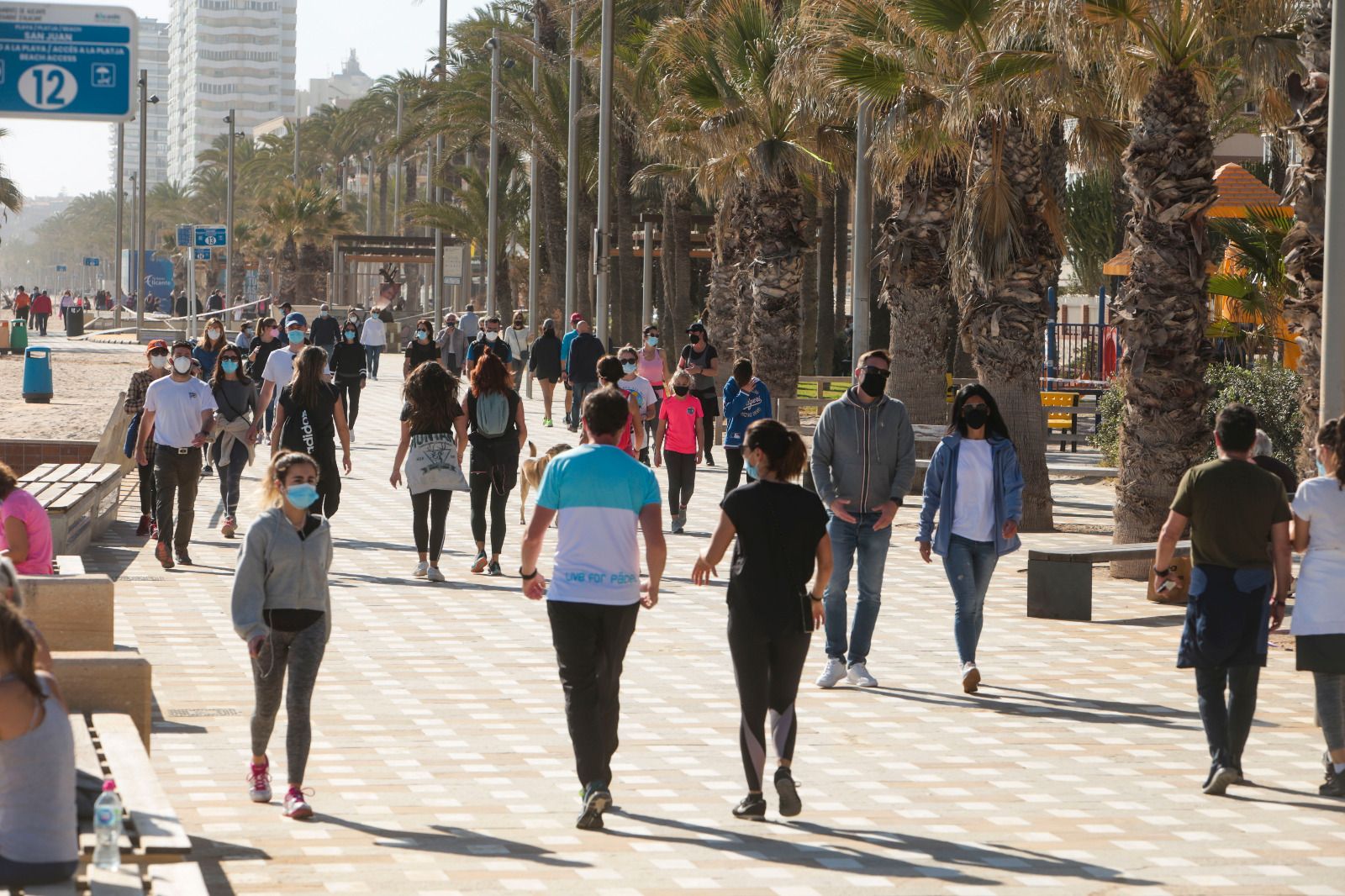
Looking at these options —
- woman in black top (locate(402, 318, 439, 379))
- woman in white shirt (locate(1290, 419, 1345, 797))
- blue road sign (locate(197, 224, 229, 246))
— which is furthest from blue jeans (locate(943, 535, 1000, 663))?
blue road sign (locate(197, 224, 229, 246))

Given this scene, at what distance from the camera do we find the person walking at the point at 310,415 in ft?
46.2

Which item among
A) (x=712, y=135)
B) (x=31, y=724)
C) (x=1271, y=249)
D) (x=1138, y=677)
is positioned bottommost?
(x=1138, y=677)

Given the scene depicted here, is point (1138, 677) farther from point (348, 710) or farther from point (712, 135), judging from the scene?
point (712, 135)

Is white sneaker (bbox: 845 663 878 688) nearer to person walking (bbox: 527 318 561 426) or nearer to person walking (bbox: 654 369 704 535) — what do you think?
person walking (bbox: 654 369 704 535)

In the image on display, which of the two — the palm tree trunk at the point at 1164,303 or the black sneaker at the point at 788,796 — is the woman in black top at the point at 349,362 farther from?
the black sneaker at the point at 788,796

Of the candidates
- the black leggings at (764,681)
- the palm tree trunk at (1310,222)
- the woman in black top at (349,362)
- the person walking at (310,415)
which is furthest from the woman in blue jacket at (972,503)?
the woman in black top at (349,362)

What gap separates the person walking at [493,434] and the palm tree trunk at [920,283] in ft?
23.9

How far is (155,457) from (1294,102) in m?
8.39

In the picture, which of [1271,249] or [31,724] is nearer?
[31,724]

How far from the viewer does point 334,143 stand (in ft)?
348

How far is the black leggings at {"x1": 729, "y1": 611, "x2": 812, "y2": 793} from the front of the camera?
296 inches

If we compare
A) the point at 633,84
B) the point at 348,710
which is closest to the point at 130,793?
the point at 348,710

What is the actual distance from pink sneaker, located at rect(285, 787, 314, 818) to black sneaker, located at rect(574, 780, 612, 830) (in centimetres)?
98

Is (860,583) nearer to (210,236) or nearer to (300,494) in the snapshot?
(300,494)
